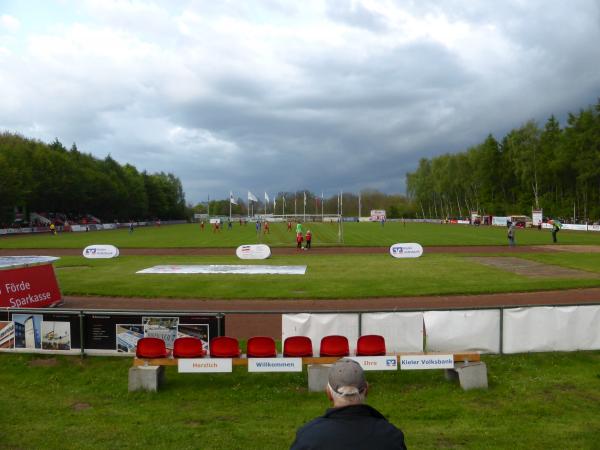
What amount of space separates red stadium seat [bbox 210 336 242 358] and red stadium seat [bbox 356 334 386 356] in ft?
7.42

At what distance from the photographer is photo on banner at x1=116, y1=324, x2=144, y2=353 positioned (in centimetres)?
1038

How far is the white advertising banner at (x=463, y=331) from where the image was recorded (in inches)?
399

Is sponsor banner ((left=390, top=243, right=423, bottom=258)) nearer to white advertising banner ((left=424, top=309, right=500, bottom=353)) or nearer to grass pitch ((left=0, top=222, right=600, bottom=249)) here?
grass pitch ((left=0, top=222, right=600, bottom=249))

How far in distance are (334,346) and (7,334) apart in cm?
734

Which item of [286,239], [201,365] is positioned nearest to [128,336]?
[201,365]

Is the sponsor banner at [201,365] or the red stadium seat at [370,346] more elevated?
the red stadium seat at [370,346]

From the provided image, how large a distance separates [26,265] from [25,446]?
10.3 metres

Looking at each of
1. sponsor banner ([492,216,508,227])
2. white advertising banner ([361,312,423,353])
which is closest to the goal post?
sponsor banner ([492,216,508,227])

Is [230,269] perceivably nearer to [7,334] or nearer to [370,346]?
[7,334]

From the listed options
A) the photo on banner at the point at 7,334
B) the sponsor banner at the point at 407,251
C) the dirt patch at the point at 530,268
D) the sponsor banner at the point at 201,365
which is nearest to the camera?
the sponsor banner at the point at 201,365

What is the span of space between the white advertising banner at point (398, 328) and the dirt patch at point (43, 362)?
6.59 meters

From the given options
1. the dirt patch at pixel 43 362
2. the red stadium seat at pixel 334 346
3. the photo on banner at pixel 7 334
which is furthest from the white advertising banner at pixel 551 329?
the photo on banner at pixel 7 334

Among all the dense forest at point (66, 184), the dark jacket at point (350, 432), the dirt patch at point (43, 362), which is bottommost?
the dirt patch at point (43, 362)

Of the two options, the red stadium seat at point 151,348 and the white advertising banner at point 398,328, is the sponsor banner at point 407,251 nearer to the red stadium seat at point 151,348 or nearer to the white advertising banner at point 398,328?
the white advertising banner at point 398,328
